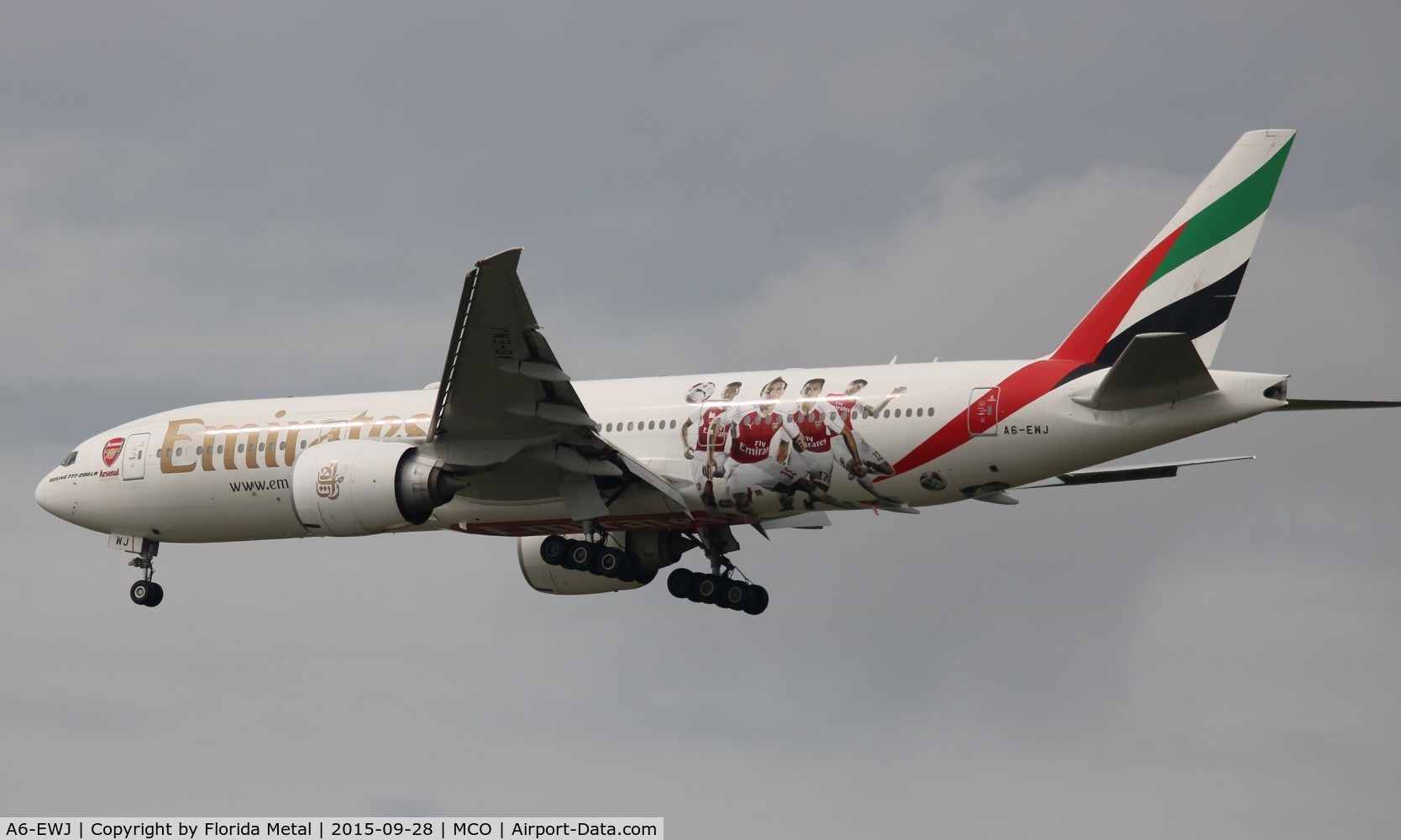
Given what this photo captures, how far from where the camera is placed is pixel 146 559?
34.3 m

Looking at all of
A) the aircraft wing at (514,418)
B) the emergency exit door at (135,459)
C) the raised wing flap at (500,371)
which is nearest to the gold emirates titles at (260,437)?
the emergency exit door at (135,459)

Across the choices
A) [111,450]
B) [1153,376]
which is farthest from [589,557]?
[111,450]

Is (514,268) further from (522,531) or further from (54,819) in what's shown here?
(54,819)

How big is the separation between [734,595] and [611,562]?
339 centimetres

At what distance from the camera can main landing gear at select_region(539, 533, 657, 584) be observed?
A: 3016 centimetres

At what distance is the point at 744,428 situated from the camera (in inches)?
1141

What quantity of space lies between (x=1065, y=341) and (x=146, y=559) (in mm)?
18570

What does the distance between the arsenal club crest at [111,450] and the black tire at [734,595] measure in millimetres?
12141

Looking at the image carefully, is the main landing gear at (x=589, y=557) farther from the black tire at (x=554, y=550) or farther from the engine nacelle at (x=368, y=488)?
the engine nacelle at (x=368, y=488)

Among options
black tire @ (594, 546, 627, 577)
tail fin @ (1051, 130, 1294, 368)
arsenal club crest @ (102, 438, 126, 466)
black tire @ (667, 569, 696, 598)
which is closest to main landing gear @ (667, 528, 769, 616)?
black tire @ (667, 569, 696, 598)

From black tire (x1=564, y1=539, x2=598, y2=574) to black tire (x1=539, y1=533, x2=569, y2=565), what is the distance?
0.08m

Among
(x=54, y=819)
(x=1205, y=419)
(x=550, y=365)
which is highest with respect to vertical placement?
(x=550, y=365)

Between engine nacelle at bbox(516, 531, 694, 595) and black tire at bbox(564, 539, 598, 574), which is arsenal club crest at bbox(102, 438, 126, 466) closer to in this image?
engine nacelle at bbox(516, 531, 694, 595)

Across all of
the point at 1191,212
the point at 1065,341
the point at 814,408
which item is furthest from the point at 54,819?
the point at 1191,212
